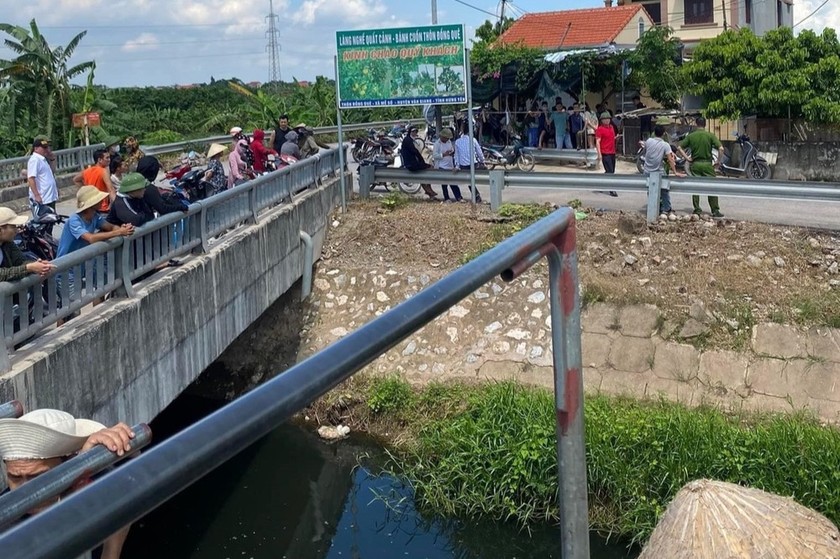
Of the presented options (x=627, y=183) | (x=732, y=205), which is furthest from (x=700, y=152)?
(x=627, y=183)

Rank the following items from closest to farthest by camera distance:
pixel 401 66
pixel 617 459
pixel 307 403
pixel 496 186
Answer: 1. pixel 307 403
2. pixel 617 459
3. pixel 401 66
4. pixel 496 186

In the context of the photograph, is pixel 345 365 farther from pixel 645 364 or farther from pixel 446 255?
pixel 446 255

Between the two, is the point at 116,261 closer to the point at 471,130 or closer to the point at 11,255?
the point at 11,255

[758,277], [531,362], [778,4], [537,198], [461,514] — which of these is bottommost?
[461,514]

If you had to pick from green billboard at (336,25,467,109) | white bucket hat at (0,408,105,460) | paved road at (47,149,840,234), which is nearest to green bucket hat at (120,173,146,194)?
paved road at (47,149,840,234)

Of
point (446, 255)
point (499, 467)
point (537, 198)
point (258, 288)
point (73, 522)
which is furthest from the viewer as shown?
point (537, 198)

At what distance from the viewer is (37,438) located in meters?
2.58

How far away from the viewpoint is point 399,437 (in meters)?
11.7

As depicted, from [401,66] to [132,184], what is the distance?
285 inches

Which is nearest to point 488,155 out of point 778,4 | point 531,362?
point 531,362

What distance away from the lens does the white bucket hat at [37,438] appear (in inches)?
100.0

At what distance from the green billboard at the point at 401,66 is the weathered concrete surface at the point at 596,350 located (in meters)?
2.77

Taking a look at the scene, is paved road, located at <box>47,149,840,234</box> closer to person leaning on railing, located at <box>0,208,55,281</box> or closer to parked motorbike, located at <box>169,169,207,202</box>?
parked motorbike, located at <box>169,169,207,202</box>

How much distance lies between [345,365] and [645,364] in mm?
11101
